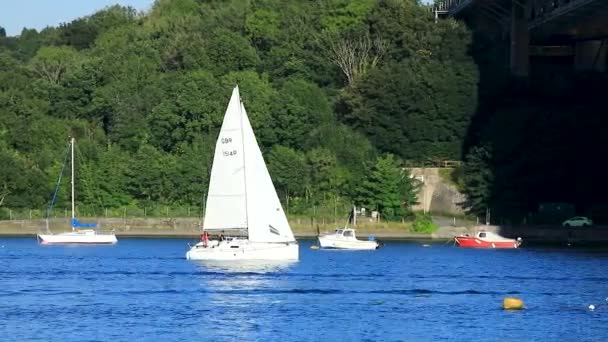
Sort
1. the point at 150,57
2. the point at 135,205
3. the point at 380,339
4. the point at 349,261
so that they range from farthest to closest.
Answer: the point at 150,57, the point at 135,205, the point at 349,261, the point at 380,339

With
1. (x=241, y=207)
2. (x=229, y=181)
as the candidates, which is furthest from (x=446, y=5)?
(x=241, y=207)

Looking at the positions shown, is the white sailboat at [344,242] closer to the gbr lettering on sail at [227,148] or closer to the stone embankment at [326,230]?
the stone embankment at [326,230]

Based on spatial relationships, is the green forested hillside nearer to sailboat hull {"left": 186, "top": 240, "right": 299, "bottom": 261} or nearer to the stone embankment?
the stone embankment

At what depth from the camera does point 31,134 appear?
13300cm

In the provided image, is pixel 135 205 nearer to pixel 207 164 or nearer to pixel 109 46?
pixel 207 164

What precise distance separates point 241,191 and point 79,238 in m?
30.7

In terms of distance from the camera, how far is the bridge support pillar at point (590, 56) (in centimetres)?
12762

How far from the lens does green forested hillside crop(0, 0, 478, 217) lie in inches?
4835

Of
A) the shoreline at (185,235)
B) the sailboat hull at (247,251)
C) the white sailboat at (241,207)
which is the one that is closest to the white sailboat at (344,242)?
the shoreline at (185,235)

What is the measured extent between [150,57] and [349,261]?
6027 centimetres

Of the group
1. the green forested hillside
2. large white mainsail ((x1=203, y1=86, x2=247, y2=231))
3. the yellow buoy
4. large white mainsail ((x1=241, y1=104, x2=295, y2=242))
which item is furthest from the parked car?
the yellow buoy

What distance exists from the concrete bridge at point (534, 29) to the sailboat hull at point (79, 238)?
3134cm

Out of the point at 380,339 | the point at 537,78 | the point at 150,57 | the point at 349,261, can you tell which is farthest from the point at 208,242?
the point at 150,57

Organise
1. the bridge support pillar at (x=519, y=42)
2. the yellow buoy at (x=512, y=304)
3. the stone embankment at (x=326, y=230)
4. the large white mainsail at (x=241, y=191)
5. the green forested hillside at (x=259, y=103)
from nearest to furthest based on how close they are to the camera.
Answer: the yellow buoy at (x=512, y=304)
the large white mainsail at (x=241, y=191)
the stone embankment at (x=326, y=230)
the green forested hillside at (x=259, y=103)
the bridge support pillar at (x=519, y=42)
